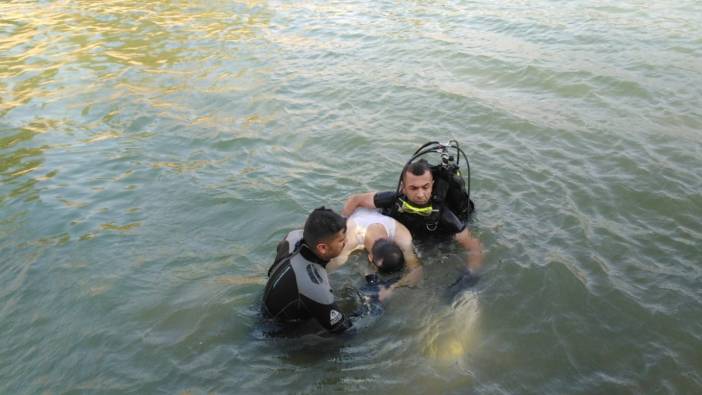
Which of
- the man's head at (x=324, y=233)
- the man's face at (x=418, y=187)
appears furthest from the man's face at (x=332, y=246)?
the man's face at (x=418, y=187)

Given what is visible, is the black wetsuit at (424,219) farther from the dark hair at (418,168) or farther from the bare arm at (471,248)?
the dark hair at (418,168)

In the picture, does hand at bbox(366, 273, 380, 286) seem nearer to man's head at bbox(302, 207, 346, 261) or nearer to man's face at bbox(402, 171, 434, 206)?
man's face at bbox(402, 171, 434, 206)

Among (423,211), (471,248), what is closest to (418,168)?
(423,211)

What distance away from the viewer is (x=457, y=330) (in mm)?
4637

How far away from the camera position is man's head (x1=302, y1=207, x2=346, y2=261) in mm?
3969

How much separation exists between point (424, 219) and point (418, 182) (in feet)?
1.63

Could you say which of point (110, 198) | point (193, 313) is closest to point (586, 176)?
point (193, 313)

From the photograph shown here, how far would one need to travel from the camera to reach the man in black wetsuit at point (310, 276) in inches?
157

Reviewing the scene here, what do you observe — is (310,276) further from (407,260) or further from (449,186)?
(449,186)

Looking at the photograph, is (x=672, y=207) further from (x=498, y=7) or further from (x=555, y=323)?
(x=498, y=7)

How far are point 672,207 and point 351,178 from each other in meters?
3.79

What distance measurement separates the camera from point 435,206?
17.9 feet

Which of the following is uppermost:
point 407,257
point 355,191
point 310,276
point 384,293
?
point 310,276

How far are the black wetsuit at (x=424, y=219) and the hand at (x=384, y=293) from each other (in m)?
0.76
